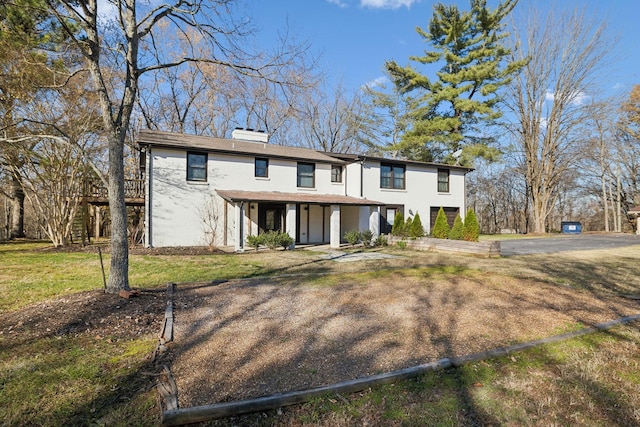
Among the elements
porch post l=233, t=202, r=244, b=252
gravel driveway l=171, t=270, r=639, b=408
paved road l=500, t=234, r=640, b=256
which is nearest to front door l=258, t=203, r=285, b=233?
porch post l=233, t=202, r=244, b=252

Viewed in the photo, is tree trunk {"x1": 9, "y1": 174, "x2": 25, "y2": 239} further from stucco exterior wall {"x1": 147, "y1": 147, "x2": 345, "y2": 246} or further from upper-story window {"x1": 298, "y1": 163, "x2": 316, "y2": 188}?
upper-story window {"x1": 298, "y1": 163, "x2": 316, "y2": 188}

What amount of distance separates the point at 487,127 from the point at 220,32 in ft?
84.2

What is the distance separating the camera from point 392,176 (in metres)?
19.4

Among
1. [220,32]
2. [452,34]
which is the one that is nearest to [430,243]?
[220,32]

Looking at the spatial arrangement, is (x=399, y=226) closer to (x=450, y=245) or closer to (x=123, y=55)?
(x=450, y=245)

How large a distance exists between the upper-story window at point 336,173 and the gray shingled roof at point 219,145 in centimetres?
49

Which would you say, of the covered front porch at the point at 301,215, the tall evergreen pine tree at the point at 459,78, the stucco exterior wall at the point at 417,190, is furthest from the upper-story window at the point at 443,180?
the covered front porch at the point at 301,215

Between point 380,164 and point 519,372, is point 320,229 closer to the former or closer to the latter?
point 380,164

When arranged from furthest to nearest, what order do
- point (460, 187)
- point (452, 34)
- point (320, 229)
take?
point (452, 34), point (460, 187), point (320, 229)

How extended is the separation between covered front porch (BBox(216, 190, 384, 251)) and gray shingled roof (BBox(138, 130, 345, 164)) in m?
1.97

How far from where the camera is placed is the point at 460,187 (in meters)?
21.8

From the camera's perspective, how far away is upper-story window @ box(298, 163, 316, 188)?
57.4 ft

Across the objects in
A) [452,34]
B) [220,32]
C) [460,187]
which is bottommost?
[460,187]

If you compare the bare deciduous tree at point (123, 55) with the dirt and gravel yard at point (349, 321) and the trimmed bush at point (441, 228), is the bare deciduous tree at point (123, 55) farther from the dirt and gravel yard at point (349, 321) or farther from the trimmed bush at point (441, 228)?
the trimmed bush at point (441, 228)
